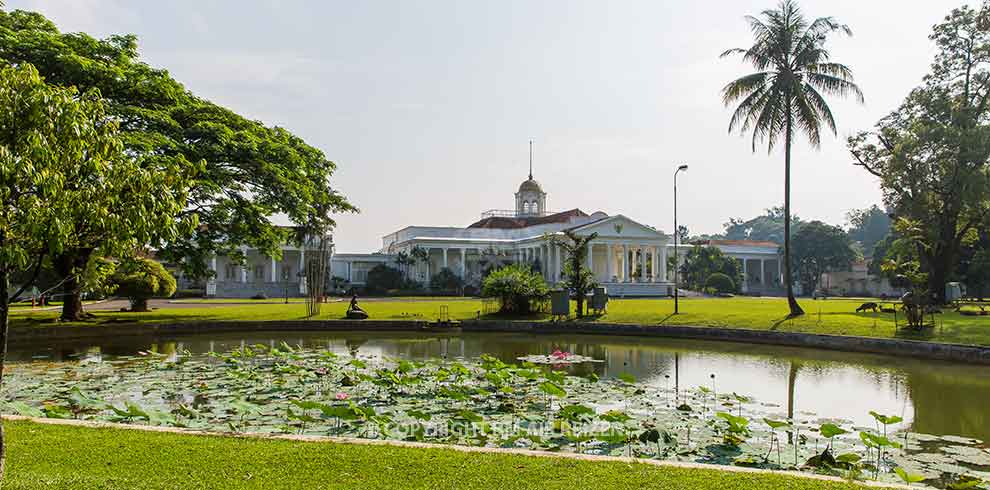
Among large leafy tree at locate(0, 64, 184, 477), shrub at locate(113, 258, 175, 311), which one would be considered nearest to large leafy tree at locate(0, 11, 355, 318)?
shrub at locate(113, 258, 175, 311)

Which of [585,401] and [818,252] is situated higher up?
Answer: [818,252]

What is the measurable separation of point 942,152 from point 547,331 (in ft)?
58.1

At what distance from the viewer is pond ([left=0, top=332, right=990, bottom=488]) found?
763cm

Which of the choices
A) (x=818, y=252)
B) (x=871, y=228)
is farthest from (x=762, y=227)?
(x=818, y=252)

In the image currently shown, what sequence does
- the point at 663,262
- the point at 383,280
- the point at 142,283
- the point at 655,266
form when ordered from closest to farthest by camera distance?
the point at 142,283 < the point at 383,280 < the point at 663,262 < the point at 655,266

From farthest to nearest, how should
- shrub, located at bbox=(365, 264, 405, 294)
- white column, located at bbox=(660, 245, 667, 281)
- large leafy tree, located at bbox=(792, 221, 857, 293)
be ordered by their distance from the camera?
large leafy tree, located at bbox=(792, 221, 857, 293) < white column, located at bbox=(660, 245, 667, 281) < shrub, located at bbox=(365, 264, 405, 294)

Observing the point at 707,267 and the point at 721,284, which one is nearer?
the point at 721,284

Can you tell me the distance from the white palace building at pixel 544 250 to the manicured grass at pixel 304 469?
175ft

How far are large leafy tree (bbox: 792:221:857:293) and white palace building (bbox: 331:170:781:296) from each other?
3739 mm

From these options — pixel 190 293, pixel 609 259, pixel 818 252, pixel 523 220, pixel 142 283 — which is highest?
pixel 523 220

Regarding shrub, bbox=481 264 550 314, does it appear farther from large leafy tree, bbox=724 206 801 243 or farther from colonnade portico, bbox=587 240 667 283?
large leafy tree, bbox=724 206 801 243

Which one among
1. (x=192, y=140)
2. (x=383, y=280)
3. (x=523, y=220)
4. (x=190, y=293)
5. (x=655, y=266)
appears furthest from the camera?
(x=523, y=220)

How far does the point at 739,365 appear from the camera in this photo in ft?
53.2

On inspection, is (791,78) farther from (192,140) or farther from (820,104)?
(192,140)
